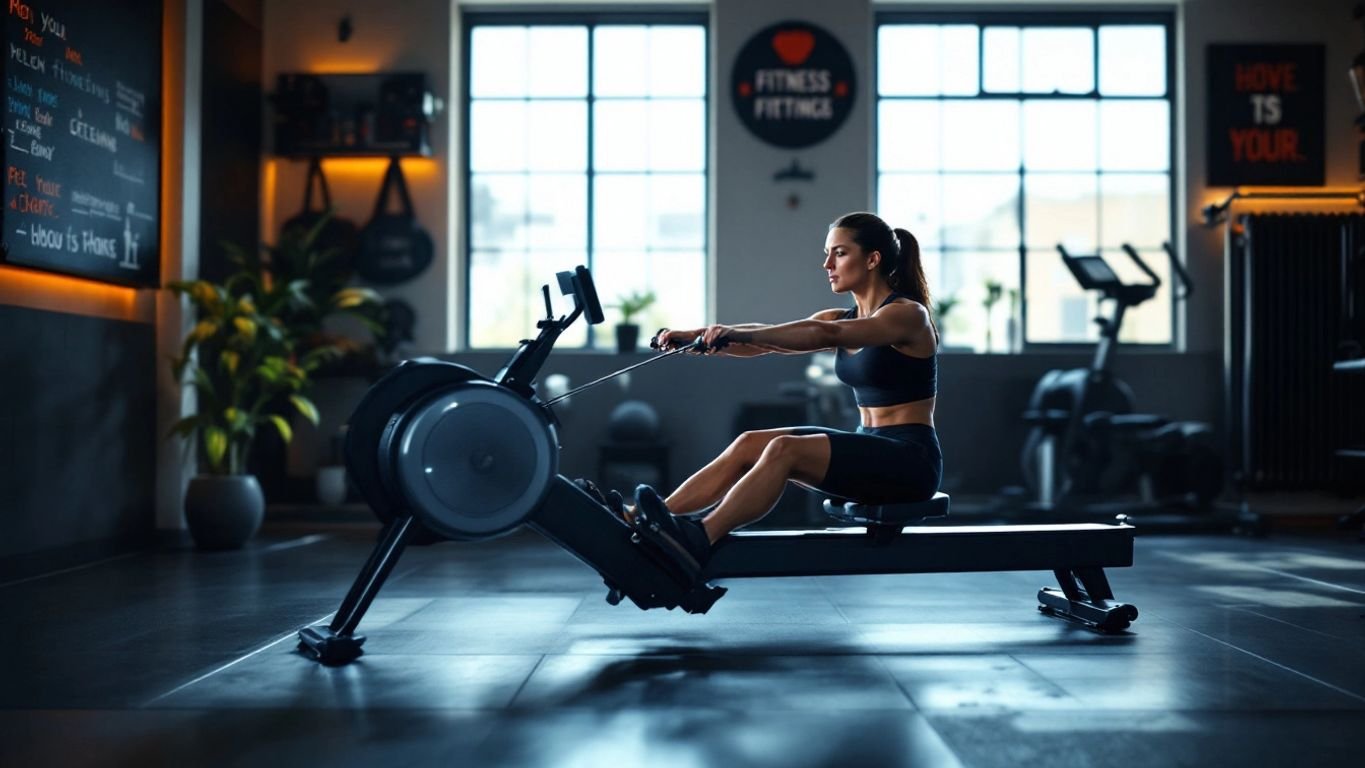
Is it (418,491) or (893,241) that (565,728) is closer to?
(418,491)

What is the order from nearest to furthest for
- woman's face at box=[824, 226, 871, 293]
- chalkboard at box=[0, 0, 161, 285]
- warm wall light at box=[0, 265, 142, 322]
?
1. woman's face at box=[824, 226, 871, 293]
2. chalkboard at box=[0, 0, 161, 285]
3. warm wall light at box=[0, 265, 142, 322]

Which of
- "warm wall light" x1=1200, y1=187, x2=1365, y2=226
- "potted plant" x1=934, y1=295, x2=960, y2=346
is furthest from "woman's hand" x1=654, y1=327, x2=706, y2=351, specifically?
"warm wall light" x1=1200, y1=187, x2=1365, y2=226

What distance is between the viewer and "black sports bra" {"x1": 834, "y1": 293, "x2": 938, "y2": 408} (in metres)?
3.15

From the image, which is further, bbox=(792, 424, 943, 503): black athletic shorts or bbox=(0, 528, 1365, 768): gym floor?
bbox=(792, 424, 943, 503): black athletic shorts

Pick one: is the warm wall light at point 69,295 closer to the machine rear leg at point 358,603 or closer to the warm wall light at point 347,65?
the warm wall light at point 347,65

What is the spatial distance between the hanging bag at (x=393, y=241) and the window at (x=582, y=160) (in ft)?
1.40

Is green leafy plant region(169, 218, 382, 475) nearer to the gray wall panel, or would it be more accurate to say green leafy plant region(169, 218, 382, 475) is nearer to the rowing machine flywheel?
the gray wall panel

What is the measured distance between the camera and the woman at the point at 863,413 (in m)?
2.96

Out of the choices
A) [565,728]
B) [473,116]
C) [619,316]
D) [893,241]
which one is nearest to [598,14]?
[473,116]

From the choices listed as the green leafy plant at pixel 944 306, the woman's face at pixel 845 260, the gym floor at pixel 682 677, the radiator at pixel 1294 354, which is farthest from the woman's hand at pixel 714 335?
the radiator at pixel 1294 354

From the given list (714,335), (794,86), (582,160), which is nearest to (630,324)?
(582,160)

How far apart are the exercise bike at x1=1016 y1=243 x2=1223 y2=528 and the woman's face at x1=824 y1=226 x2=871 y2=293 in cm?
370

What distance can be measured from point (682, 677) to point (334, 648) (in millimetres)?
887

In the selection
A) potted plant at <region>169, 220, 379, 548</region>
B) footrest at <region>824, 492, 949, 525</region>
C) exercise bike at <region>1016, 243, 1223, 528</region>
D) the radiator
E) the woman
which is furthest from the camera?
the radiator
